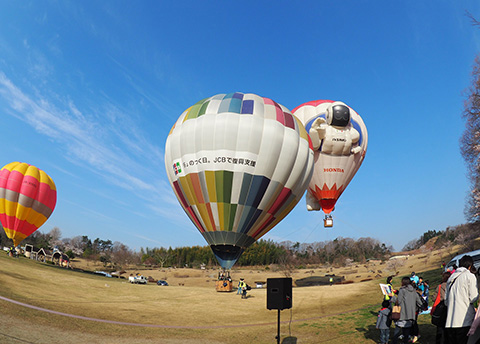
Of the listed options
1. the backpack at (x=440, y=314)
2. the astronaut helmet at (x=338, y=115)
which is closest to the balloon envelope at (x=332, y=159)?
the astronaut helmet at (x=338, y=115)

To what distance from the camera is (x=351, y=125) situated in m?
32.5

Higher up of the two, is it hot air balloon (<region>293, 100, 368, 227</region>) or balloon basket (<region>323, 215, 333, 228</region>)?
hot air balloon (<region>293, 100, 368, 227</region>)

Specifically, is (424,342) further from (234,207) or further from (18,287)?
(18,287)

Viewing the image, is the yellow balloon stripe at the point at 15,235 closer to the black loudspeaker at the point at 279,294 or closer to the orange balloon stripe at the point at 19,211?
the orange balloon stripe at the point at 19,211

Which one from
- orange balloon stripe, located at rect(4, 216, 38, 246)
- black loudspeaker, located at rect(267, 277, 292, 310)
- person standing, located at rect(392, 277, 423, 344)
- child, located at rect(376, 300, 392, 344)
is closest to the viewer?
person standing, located at rect(392, 277, 423, 344)

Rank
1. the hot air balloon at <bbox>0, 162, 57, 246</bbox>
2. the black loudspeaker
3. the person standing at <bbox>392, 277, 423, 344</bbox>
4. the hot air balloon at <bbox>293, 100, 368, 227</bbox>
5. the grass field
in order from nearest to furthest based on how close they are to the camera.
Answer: the person standing at <bbox>392, 277, 423, 344</bbox> < the black loudspeaker < the grass field < the hot air balloon at <bbox>293, 100, 368, 227</bbox> < the hot air balloon at <bbox>0, 162, 57, 246</bbox>

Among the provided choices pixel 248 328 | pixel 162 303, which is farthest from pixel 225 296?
pixel 248 328

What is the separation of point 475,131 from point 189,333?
29197 mm

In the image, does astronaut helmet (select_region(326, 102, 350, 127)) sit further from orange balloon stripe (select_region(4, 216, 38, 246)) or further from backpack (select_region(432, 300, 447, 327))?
orange balloon stripe (select_region(4, 216, 38, 246))

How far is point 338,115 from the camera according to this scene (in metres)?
31.4

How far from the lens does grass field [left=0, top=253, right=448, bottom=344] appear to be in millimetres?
12195

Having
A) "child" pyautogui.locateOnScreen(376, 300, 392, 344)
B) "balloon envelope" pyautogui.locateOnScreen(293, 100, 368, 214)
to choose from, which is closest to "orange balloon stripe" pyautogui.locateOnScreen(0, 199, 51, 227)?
"balloon envelope" pyautogui.locateOnScreen(293, 100, 368, 214)

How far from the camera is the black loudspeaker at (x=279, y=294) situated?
34.0 feet

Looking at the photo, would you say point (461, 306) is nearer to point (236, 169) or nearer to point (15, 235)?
point (236, 169)
